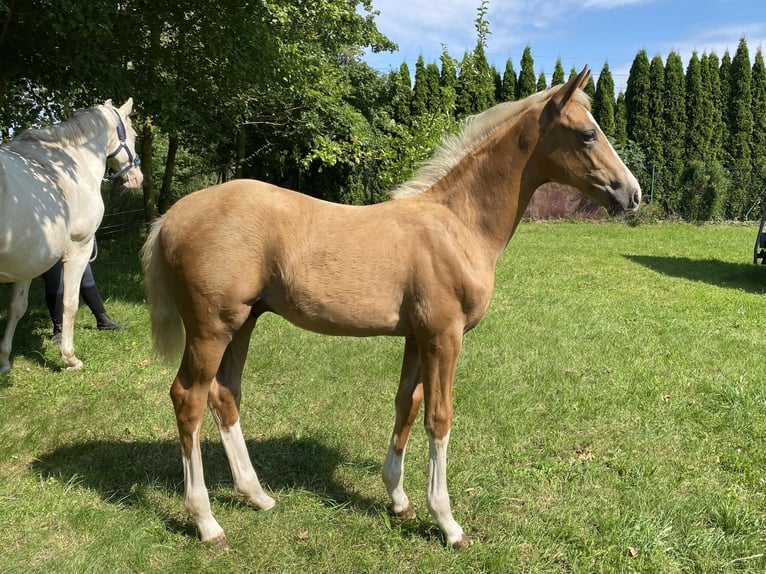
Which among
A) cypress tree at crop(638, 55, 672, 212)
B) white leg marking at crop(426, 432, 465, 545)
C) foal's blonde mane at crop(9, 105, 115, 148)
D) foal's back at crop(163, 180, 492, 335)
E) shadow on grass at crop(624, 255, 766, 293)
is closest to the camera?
foal's back at crop(163, 180, 492, 335)

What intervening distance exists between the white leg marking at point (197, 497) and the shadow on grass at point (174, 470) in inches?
7.0

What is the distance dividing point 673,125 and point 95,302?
661 inches

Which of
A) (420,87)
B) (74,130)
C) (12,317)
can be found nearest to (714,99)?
(420,87)

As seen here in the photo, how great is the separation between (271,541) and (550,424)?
2181mm

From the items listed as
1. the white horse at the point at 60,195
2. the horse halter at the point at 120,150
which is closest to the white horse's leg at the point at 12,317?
the white horse at the point at 60,195

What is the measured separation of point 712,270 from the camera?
916 cm

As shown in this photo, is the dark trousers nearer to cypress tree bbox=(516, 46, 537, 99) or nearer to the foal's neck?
the foal's neck

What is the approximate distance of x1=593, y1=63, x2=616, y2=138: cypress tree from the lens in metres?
15.9

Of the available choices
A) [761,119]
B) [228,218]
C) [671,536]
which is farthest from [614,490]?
[761,119]

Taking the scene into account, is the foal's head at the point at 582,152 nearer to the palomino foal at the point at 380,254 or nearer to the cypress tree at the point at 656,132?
the palomino foal at the point at 380,254

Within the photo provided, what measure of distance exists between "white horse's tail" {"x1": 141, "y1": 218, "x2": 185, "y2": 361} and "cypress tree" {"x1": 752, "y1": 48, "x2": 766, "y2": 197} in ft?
59.8

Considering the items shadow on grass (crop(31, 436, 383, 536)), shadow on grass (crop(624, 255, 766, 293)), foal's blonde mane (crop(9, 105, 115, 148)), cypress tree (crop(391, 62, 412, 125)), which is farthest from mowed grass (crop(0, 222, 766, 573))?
cypress tree (crop(391, 62, 412, 125))

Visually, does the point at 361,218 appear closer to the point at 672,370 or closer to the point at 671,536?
the point at 671,536

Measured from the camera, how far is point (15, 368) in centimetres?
459
